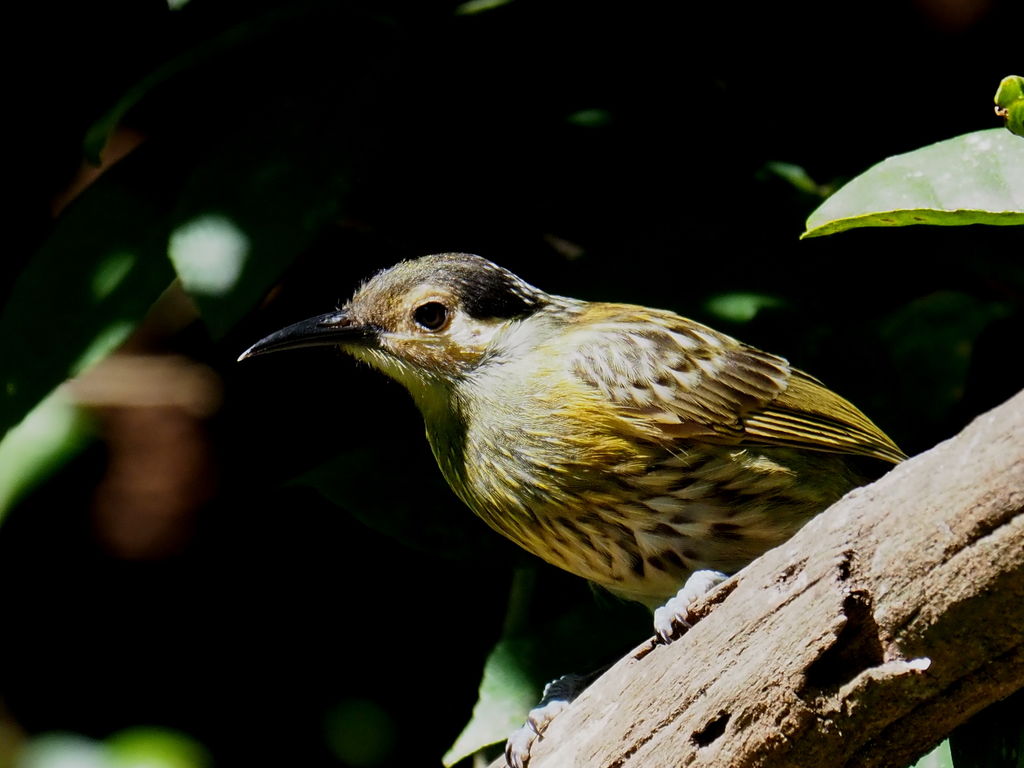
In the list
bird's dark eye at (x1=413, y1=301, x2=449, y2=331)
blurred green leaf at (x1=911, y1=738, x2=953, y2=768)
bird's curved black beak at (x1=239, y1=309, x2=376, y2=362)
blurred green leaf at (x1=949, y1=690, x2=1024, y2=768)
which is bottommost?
blurred green leaf at (x1=911, y1=738, x2=953, y2=768)

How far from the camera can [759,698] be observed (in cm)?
239

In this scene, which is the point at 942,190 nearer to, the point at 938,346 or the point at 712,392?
the point at 712,392

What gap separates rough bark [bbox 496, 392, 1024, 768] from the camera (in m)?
2.03

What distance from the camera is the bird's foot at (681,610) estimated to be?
A: 2.70m

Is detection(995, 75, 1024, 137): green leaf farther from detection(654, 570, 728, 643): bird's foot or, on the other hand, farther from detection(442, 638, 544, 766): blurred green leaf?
detection(442, 638, 544, 766): blurred green leaf

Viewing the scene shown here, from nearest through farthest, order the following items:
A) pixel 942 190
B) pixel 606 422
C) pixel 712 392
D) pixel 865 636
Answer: pixel 865 636 → pixel 942 190 → pixel 606 422 → pixel 712 392

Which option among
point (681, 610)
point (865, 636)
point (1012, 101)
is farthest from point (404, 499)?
point (1012, 101)

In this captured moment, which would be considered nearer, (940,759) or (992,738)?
(992,738)

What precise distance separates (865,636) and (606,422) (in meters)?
1.25

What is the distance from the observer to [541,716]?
10.7ft

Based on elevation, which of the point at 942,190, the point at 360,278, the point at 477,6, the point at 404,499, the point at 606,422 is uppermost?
the point at 477,6

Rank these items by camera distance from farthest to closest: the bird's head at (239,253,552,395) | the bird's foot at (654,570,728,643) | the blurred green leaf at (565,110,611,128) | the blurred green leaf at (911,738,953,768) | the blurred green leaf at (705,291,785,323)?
the blurred green leaf at (565,110,611,128)
the blurred green leaf at (705,291,785,323)
the bird's head at (239,253,552,395)
the blurred green leaf at (911,738,953,768)
the bird's foot at (654,570,728,643)

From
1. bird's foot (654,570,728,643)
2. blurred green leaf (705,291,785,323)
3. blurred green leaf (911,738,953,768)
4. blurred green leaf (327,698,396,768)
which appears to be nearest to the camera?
bird's foot (654,570,728,643)

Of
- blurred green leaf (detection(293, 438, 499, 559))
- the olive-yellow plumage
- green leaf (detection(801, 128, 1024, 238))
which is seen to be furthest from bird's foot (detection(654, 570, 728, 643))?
blurred green leaf (detection(293, 438, 499, 559))
